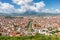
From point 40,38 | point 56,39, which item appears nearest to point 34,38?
point 40,38

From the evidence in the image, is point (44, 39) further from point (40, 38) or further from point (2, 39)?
point (2, 39)

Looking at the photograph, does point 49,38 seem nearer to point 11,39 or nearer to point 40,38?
point 40,38

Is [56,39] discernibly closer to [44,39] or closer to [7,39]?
[44,39]

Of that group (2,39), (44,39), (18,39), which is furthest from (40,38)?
(2,39)

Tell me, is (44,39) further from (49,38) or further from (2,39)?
(2,39)

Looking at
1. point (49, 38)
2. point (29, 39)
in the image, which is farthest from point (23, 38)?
point (49, 38)

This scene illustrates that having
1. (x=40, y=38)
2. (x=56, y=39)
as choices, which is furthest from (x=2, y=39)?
(x=56, y=39)

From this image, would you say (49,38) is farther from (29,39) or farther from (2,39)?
(2,39)
